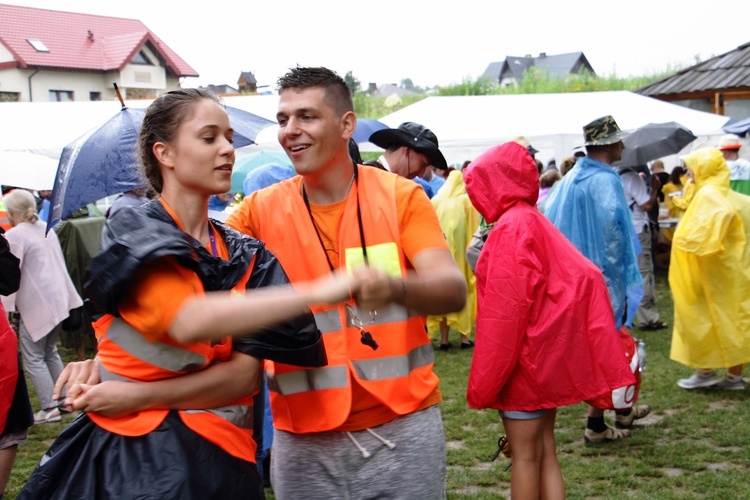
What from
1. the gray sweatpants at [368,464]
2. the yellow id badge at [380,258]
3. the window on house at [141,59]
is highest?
the window on house at [141,59]

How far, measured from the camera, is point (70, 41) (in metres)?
50.2

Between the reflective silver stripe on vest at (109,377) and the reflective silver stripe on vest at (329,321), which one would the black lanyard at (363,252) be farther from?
the reflective silver stripe on vest at (109,377)

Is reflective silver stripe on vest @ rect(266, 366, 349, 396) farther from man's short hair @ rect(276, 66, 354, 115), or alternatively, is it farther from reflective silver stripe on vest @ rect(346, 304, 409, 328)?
man's short hair @ rect(276, 66, 354, 115)

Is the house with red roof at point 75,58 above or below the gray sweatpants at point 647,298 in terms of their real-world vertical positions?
above

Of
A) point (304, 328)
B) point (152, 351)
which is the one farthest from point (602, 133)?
point (152, 351)

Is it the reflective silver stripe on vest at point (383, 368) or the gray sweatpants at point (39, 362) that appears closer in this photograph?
the reflective silver stripe on vest at point (383, 368)

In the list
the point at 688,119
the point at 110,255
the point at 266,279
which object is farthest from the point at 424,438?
the point at 688,119

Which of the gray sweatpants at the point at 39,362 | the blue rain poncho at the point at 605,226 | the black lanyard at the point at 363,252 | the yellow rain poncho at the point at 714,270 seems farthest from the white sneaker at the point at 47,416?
the black lanyard at the point at 363,252

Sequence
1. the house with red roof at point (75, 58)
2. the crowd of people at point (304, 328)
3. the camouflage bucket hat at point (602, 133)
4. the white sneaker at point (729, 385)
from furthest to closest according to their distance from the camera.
Answer: the house with red roof at point (75, 58) < the white sneaker at point (729, 385) < the camouflage bucket hat at point (602, 133) < the crowd of people at point (304, 328)

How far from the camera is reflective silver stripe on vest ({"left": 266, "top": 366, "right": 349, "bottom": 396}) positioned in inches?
106

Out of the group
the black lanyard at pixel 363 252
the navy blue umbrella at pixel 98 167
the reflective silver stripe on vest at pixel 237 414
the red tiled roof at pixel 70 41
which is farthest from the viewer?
the red tiled roof at pixel 70 41

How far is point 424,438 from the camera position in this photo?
2734 millimetres

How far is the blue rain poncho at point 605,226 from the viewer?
6113 mm

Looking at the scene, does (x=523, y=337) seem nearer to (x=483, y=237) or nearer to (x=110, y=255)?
(x=483, y=237)
